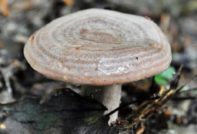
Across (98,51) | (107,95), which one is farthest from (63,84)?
(98,51)

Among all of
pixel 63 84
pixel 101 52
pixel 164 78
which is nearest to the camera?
pixel 101 52

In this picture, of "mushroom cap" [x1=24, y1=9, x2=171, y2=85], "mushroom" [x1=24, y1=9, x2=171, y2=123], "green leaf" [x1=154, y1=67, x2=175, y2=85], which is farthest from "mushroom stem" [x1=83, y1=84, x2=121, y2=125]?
"green leaf" [x1=154, y1=67, x2=175, y2=85]

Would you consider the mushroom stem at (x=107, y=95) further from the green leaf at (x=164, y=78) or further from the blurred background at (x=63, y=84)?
the green leaf at (x=164, y=78)

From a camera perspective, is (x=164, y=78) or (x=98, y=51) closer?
(x=98, y=51)

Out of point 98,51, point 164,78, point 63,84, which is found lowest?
point 63,84

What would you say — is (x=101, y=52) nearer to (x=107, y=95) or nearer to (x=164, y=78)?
(x=107, y=95)

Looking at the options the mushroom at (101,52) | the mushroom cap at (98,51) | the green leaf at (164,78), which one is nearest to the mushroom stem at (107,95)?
the mushroom at (101,52)

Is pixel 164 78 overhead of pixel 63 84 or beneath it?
overhead
